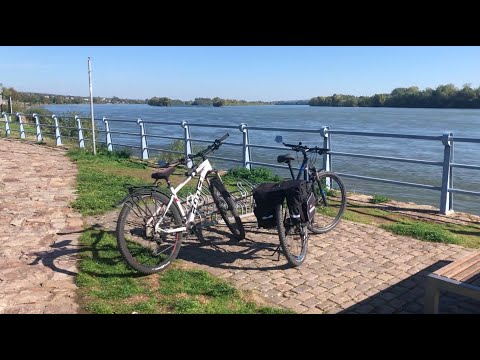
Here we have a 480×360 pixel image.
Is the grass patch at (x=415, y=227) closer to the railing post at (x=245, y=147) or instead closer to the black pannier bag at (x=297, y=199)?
the black pannier bag at (x=297, y=199)

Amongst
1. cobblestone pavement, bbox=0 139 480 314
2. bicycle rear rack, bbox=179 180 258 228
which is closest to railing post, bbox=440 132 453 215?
cobblestone pavement, bbox=0 139 480 314

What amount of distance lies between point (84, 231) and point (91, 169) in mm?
4909

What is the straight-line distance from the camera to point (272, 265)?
4.54 m

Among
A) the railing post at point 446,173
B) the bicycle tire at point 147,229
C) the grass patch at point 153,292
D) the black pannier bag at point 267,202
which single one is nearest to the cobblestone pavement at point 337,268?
the grass patch at point 153,292

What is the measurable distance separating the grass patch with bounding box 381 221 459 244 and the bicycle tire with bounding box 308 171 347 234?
598mm

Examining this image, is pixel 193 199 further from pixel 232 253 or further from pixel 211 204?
pixel 232 253

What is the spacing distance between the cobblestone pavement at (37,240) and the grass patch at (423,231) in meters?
3.73

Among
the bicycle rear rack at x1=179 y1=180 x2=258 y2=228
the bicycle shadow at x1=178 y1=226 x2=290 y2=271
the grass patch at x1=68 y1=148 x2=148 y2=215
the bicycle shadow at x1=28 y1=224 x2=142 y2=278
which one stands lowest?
the bicycle shadow at x1=178 y1=226 x2=290 y2=271

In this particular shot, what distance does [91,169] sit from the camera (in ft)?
33.6

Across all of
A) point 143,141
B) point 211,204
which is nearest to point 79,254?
point 211,204

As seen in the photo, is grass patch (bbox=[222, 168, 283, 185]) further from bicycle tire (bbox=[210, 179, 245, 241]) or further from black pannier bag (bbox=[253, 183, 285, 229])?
black pannier bag (bbox=[253, 183, 285, 229])

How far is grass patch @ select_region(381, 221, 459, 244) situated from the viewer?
5305 millimetres
